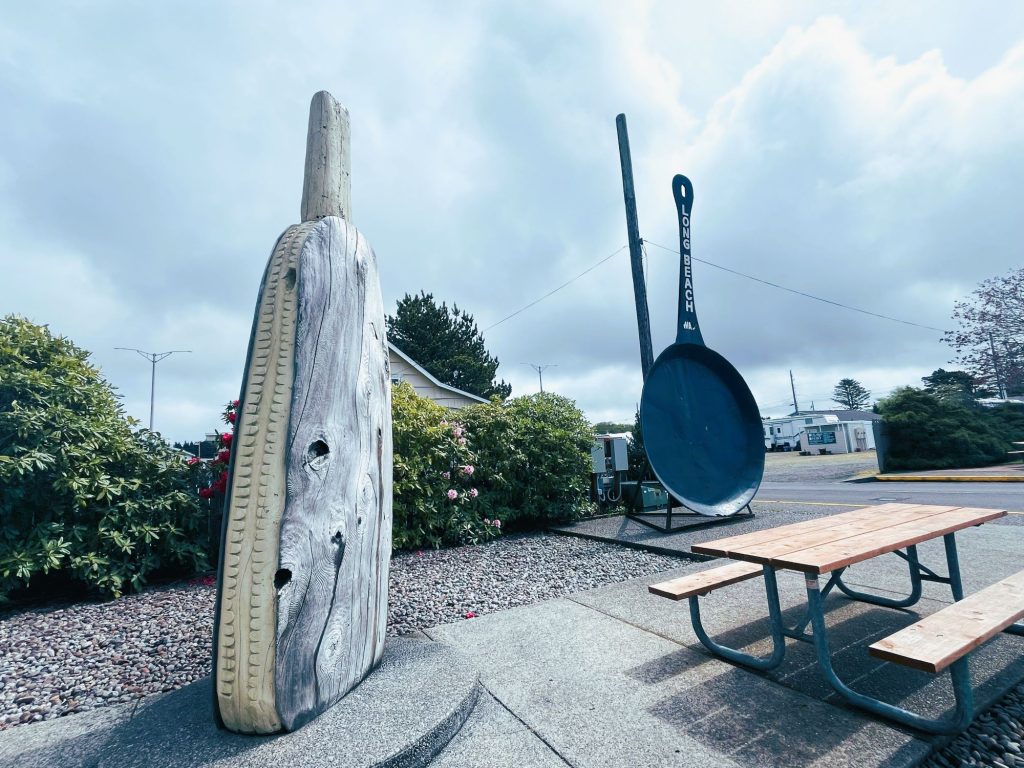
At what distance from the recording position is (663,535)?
6.27 m

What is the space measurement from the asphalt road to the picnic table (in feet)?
19.8

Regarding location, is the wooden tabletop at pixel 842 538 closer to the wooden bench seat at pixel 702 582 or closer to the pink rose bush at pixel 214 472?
the wooden bench seat at pixel 702 582

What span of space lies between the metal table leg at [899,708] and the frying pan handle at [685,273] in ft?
15.4

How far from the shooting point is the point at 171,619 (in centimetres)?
379

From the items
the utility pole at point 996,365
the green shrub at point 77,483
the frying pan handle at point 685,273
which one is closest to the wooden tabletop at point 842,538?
the frying pan handle at point 685,273

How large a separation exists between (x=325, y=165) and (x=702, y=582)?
2917mm

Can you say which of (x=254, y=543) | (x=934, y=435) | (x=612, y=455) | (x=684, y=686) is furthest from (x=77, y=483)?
(x=934, y=435)

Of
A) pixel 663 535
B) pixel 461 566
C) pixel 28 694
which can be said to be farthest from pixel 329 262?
pixel 663 535

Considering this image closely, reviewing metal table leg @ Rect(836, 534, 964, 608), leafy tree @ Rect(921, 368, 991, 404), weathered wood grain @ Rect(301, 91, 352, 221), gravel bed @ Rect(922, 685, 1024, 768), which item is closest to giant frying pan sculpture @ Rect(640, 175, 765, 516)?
metal table leg @ Rect(836, 534, 964, 608)

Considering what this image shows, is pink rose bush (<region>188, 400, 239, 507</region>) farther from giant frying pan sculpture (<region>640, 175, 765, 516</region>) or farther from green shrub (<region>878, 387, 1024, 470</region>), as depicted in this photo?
green shrub (<region>878, 387, 1024, 470</region>)

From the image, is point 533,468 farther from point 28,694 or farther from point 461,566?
point 28,694

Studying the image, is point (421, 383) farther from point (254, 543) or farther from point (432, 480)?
point (254, 543)

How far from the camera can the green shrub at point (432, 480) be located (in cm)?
603

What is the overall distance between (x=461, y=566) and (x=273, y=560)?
11.9 feet
